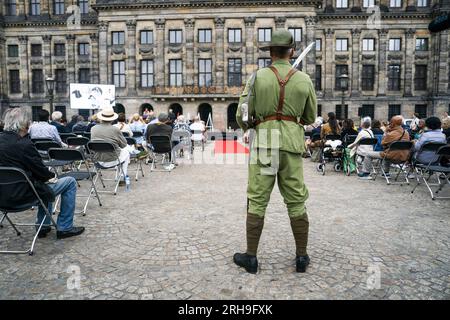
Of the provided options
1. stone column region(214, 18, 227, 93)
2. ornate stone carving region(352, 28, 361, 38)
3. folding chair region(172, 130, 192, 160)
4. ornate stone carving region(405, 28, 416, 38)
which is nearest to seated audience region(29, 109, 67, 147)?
folding chair region(172, 130, 192, 160)

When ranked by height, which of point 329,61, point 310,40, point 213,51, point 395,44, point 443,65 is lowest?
point 443,65

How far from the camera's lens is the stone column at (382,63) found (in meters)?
36.7

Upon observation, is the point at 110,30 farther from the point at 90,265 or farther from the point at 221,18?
the point at 90,265

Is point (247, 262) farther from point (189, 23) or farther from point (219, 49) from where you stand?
point (189, 23)

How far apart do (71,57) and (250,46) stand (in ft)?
68.4

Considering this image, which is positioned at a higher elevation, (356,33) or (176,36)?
(356,33)

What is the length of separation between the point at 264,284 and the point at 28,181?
2.91m

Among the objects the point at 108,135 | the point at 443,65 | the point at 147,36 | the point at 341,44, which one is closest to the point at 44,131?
the point at 108,135

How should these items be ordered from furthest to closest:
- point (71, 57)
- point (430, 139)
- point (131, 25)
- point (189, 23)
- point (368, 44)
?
point (71, 57)
point (368, 44)
point (131, 25)
point (189, 23)
point (430, 139)

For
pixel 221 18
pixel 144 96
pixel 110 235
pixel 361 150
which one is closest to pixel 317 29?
pixel 221 18

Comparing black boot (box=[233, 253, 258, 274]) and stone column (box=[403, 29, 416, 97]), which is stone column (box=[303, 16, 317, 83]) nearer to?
stone column (box=[403, 29, 416, 97])

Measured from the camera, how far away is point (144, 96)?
116ft

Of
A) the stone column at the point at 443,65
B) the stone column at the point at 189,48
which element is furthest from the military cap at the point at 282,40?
the stone column at the point at 443,65

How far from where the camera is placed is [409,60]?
36.8m
